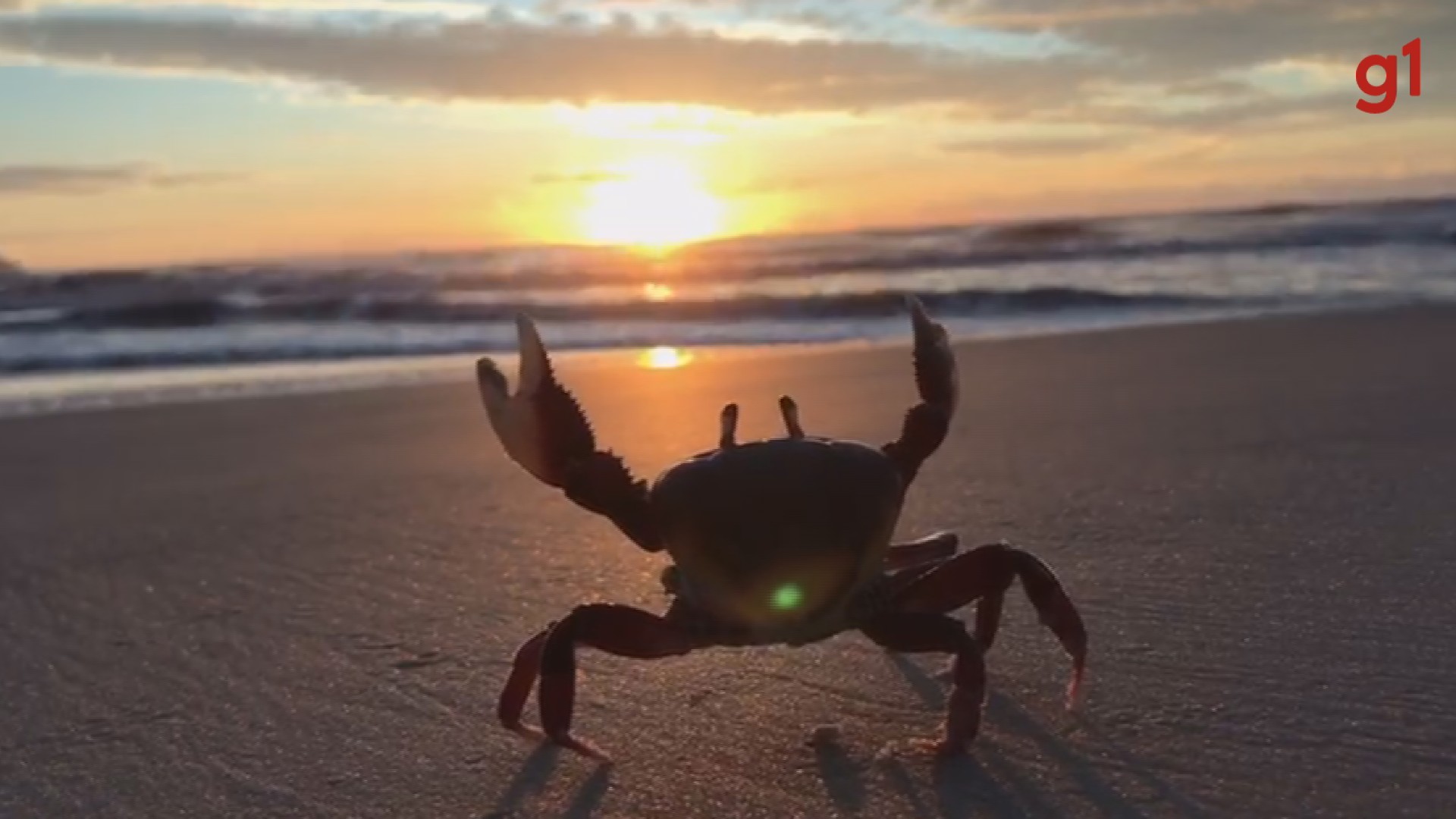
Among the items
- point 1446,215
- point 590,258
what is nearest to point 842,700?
point 590,258

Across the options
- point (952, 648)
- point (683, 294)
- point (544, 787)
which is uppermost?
point (683, 294)

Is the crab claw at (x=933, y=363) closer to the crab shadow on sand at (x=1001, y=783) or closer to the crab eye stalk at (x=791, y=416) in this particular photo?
the crab eye stalk at (x=791, y=416)

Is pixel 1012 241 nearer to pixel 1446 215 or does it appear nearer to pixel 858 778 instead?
pixel 1446 215

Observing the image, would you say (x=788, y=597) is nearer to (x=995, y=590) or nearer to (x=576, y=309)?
(x=995, y=590)

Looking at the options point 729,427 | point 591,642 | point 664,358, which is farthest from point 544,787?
point 664,358

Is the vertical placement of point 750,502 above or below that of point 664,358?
above

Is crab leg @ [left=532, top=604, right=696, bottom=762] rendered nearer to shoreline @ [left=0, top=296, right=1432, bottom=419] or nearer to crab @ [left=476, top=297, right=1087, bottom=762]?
crab @ [left=476, top=297, right=1087, bottom=762]

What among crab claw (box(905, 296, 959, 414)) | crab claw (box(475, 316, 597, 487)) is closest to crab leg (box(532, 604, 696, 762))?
crab claw (box(475, 316, 597, 487))
